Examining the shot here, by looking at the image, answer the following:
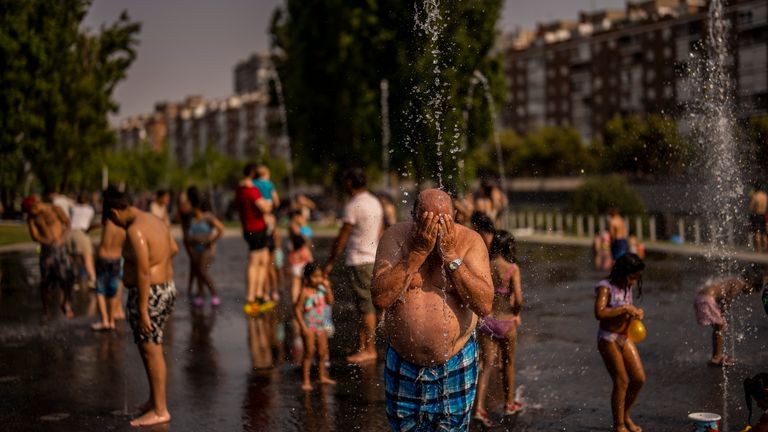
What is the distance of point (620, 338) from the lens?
6684 mm

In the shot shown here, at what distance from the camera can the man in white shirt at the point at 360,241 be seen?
9328 mm

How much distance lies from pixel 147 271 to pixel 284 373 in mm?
2257

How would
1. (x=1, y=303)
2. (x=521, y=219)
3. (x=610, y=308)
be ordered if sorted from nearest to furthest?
(x=610, y=308)
(x=1, y=303)
(x=521, y=219)

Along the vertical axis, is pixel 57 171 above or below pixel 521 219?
above

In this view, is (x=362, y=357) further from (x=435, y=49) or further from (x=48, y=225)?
(x=435, y=49)

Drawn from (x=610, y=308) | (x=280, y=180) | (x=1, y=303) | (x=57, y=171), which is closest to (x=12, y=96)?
(x=57, y=171)

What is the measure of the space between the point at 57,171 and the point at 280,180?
3400 inches

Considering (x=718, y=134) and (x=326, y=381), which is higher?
(x=718, y=134)

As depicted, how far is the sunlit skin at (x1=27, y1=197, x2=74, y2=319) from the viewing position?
42.4 ft

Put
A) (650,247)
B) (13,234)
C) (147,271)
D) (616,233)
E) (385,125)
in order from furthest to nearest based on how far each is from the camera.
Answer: (385,125)
(13,234)
(650,247)
(616,233)
(147,271)

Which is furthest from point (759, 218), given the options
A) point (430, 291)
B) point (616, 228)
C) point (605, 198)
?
point (430, 291)

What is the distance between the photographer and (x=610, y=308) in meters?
6.66

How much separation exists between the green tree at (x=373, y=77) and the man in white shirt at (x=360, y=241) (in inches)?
1090

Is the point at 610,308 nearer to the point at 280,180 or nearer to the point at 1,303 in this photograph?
the point at 1,303
